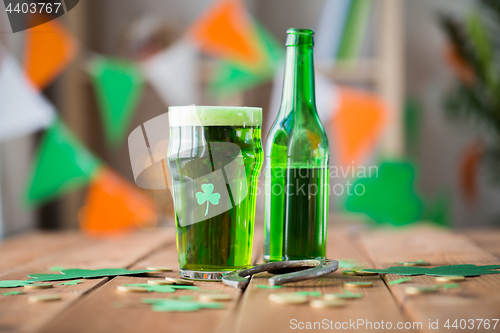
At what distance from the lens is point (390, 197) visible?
203 centimetres

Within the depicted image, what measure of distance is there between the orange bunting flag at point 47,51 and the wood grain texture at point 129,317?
1532 millimetres

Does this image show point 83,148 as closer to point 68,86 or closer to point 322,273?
point 68,86

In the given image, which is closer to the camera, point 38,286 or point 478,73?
point 38,286

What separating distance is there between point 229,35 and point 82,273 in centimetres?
156

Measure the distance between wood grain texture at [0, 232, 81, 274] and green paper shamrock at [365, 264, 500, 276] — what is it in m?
0.50

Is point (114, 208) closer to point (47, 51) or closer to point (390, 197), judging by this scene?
point (47, 51)

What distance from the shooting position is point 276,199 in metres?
0.63

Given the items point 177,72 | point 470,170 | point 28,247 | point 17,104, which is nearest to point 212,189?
point 28,247

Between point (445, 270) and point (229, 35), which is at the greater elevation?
point (229, 35)

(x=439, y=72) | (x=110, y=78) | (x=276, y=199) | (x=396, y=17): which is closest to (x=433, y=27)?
(x=439, y=72)

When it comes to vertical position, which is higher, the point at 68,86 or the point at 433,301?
the point at 68,86

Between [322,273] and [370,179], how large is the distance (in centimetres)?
155

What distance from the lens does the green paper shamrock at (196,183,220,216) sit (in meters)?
0.58

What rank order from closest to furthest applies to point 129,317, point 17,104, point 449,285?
point 129,317
point 449,285
point 17,104
